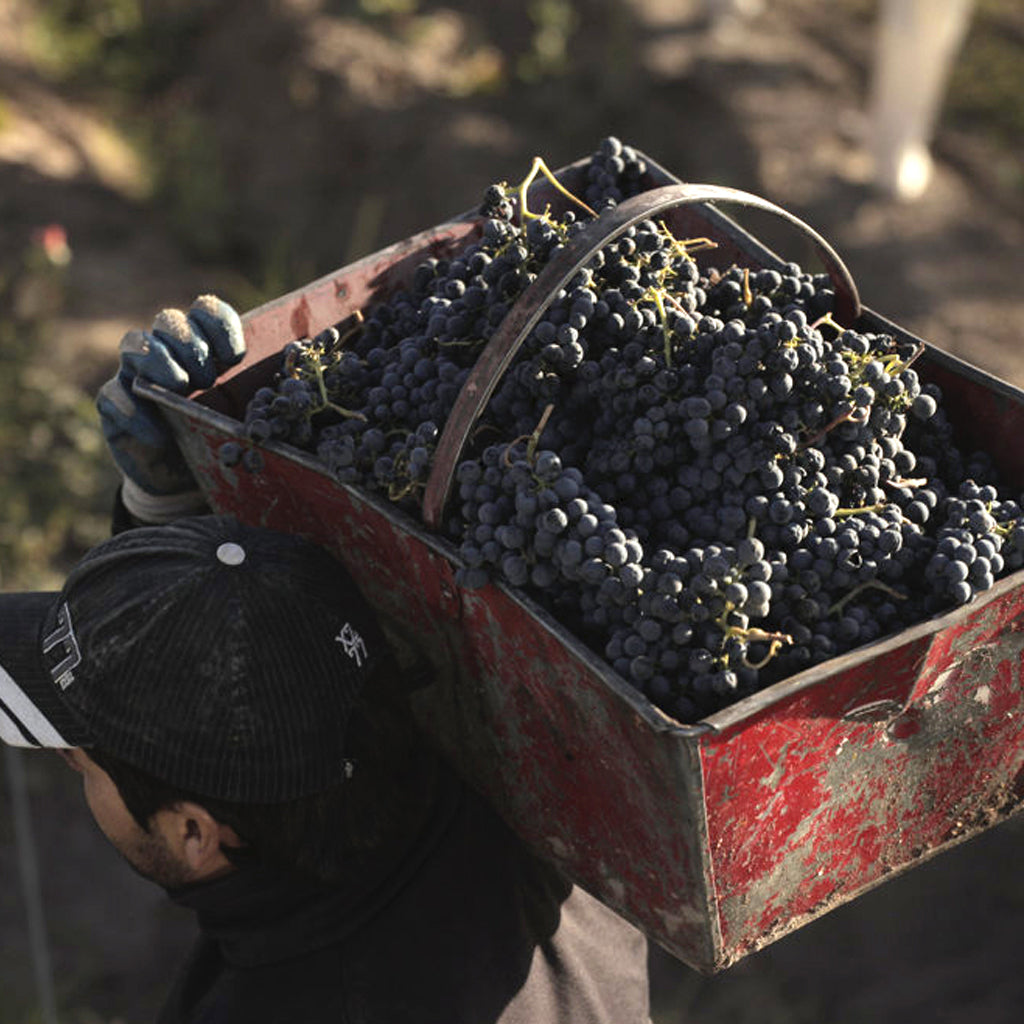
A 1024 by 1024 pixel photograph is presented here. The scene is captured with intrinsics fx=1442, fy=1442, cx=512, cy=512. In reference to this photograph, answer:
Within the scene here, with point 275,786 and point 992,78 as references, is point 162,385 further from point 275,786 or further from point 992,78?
point 992,78

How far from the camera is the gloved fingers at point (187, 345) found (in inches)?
73.5

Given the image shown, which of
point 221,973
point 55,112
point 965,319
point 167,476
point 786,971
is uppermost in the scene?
point 167,476

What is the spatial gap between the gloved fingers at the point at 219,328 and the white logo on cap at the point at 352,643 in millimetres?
513

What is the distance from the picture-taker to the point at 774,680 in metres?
1.39

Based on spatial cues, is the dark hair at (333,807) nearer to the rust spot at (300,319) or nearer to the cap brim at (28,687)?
the cap brim at (28,687)

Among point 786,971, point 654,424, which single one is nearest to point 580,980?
point 654,424

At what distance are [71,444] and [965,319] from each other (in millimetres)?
3113

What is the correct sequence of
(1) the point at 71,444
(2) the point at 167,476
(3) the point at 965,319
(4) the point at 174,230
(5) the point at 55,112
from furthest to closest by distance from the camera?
(5) the point at 55,112
(4) the point at 174,230
(3) the point at 965,319
(1) the point at 71,444
(2) the point at 167,476

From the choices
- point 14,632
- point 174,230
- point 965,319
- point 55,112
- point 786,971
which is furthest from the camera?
point 55,112

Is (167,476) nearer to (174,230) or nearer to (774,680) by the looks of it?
(774,680)

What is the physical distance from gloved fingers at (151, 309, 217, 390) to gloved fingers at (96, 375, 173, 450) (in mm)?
88

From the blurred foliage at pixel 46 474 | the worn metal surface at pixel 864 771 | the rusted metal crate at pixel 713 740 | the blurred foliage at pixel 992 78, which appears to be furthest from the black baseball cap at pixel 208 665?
the blurred foliage at pixel 992 78

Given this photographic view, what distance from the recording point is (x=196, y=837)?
1.59 meters

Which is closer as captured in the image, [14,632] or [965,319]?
[14,632]
